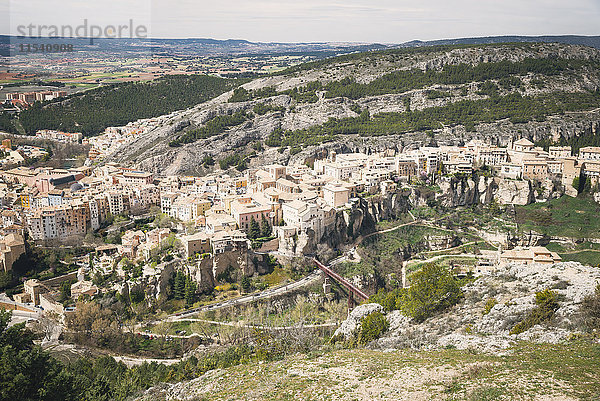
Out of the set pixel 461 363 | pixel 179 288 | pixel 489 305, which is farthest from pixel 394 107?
pixel 461 363

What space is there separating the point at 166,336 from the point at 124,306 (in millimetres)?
3098

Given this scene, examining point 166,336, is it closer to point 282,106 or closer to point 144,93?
point 282,106

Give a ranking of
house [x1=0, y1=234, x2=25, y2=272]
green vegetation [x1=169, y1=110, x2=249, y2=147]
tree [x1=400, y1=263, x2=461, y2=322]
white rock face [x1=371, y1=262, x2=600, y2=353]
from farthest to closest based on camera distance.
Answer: green vegetation [x1=169, y1=110, x2=249, y2=147]
house [x1=0, y1=234, x2=25, y2=272]
tree [x1=400, y1=263, x2=461, y2=322]
white rock face [x1=371, y1=262, x2=600, y2=353]

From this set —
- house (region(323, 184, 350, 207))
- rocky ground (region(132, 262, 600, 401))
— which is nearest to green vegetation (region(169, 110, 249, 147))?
house (region(323, 184, 350, 207))

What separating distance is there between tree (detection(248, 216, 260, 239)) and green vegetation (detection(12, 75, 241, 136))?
3558 centimetres

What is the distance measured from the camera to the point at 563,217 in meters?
32.2

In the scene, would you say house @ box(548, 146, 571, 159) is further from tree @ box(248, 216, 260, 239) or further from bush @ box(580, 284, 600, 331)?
bush @ box(580, 284, 600, 331)

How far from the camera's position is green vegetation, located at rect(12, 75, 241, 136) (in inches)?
2288

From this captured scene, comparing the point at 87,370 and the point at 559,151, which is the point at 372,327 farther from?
the point at 559,151

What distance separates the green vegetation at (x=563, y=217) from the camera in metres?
30.5

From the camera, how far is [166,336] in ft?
72.3

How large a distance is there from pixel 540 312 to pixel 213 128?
133 feet

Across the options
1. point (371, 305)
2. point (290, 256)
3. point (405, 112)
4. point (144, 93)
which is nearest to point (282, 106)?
point (405, 112)

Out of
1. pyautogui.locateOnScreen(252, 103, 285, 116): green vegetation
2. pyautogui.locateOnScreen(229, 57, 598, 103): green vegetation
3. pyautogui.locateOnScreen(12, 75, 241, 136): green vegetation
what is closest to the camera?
pyautogui.locateOnScreen(252, 103, 285, 116): green vegetation
